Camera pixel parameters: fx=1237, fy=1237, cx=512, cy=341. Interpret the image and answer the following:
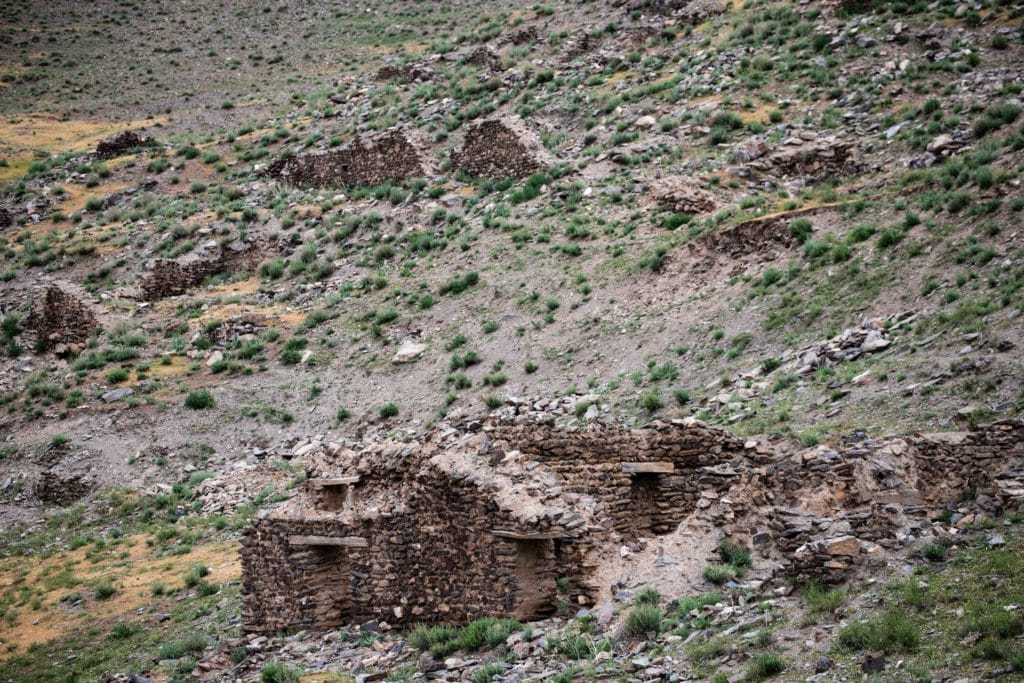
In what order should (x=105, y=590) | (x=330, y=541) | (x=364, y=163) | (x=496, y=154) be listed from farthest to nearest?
(x=364, y=163) < (x=496, y=154) < (x=105, y=590) < (x=330, y=541)

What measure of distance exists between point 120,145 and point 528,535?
145 ft

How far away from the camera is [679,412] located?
21766 millimetres

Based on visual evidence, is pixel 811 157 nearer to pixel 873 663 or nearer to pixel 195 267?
pixel 195 267

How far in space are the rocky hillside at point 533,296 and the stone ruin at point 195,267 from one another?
154 mm

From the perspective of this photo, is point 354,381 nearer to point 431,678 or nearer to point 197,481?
point 197,481

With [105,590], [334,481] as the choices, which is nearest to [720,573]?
[334,481]

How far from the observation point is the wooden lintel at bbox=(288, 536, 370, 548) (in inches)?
685

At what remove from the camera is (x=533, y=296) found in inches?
1230

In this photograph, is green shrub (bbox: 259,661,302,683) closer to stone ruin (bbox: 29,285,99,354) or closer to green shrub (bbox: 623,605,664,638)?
green shrub (bbox: 623,605,664,638)

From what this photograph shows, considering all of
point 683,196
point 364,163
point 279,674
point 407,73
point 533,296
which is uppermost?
point 407,73

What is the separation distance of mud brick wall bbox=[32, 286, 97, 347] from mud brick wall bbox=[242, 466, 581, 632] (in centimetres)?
2122

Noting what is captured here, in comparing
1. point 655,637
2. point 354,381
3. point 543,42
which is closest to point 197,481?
point 354,381

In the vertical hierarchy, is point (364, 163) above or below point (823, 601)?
above

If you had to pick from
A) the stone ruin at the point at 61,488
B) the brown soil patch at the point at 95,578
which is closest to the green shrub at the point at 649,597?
the brown soil patch at the point at 95,578
